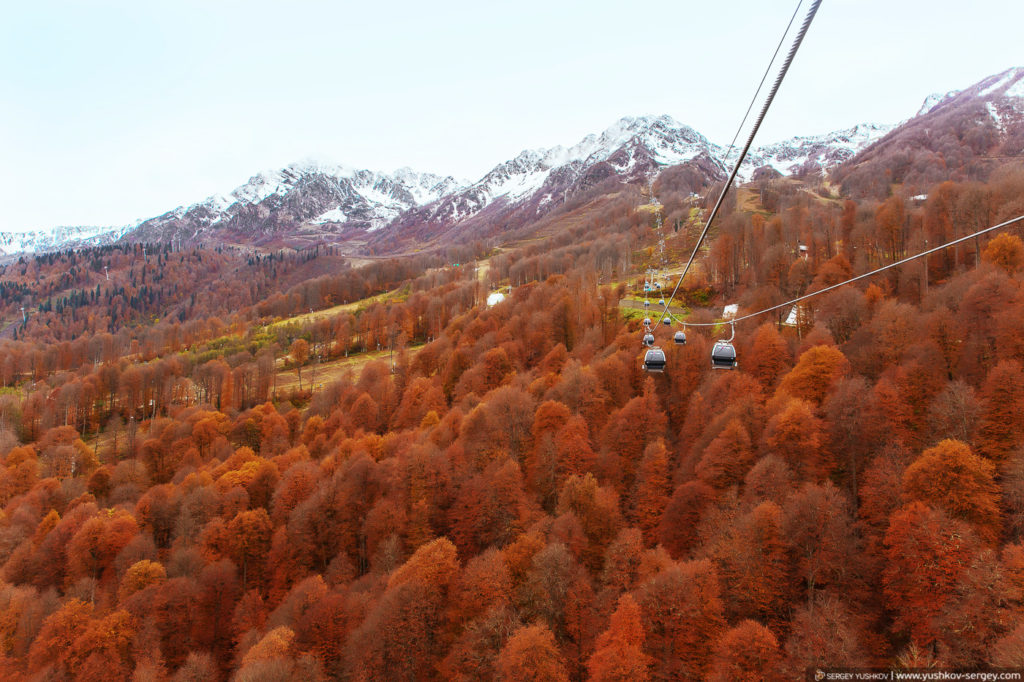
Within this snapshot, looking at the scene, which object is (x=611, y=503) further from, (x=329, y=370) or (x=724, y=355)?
(x=329, y=370)

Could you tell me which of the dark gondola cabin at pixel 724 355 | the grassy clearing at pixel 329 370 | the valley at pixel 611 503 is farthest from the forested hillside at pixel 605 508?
the grassy clearing at pixel 329 370

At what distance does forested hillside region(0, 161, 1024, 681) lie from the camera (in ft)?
122

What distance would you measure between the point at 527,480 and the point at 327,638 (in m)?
27.3

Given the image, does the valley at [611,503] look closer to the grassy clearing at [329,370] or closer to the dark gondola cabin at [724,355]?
the dark gondola cabin at [724,355]

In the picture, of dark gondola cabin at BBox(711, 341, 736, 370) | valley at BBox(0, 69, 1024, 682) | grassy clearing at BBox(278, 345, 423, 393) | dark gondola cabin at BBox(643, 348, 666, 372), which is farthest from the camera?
grassy clearing at BBox(278, 345, 423, 393)

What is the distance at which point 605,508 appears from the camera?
5322 centimetres

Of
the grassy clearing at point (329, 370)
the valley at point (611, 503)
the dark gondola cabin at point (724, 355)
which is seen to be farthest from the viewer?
the grassy clearing at point (329, 370)

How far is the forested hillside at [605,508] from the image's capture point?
122 ft

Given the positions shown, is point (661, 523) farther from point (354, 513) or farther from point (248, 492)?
point (248, 492)

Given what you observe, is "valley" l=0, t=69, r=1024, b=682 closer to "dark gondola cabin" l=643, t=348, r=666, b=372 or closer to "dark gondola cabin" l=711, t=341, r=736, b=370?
"dark gondola cabin" l=643, t=348, r=666, b=372

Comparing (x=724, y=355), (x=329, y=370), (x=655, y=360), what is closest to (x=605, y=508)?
(x=655, y=360)

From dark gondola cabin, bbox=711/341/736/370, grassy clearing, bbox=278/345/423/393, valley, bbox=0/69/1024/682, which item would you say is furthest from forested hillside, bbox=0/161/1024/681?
grassy clearing, bbox=278/345/423/393

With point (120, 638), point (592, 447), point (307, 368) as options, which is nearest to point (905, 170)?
point (592, 447)

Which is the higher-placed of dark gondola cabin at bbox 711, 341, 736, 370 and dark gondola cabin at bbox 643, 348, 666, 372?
dark gondola cabin at bbox 711, 341, 736, 370
